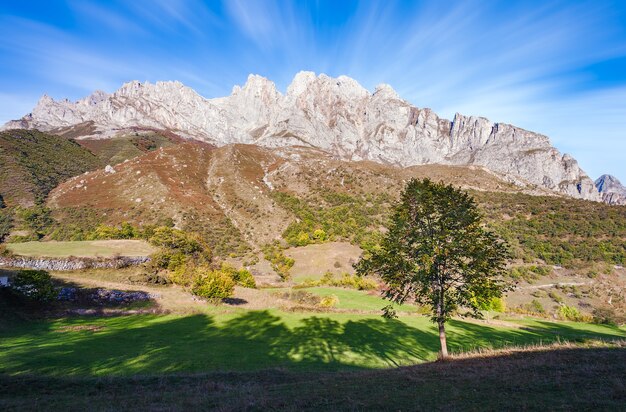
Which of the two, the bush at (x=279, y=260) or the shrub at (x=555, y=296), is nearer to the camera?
the shrub at (x=555, y=296)

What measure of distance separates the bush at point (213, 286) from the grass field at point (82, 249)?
677 inches

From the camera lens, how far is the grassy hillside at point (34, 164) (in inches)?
3654

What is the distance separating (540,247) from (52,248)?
10029cm

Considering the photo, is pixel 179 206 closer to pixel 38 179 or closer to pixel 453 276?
pixel 38 179

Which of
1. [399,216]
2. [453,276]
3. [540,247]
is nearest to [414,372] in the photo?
[453,276]

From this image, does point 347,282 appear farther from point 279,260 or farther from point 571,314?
point 571,314

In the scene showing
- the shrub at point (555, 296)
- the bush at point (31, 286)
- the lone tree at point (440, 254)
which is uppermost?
the lone tree at point (440, 254)

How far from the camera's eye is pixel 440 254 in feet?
57.0

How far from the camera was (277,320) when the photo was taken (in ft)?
104

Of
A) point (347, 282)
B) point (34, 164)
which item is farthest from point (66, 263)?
point (34, 164)

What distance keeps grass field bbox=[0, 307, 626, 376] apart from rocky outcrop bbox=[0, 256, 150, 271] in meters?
16.2

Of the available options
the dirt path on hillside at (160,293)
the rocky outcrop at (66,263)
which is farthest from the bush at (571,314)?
the rocky outcrop at (66,263)

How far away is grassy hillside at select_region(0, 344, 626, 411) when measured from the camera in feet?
30.0

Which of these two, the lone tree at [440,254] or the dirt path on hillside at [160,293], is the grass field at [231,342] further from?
the lone tree at [440,254]
